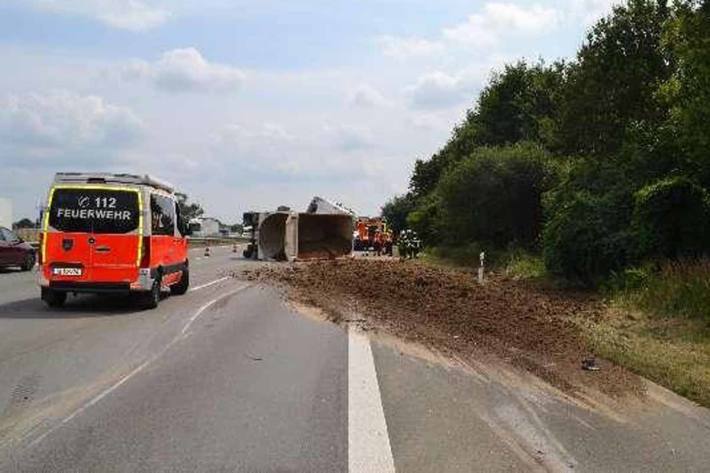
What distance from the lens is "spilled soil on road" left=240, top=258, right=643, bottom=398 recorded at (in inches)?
391

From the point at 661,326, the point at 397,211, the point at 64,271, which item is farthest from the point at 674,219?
the point at 397,211

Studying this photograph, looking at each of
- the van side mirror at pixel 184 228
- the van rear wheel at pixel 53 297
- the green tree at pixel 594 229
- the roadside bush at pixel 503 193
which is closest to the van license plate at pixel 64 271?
the van rear wheel at pixel 53 297

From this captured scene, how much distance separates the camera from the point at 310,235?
3709 centimetres

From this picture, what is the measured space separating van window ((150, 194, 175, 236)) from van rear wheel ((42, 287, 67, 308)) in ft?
6.88

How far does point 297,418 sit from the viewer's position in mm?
7234

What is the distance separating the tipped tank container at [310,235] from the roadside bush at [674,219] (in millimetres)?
18388

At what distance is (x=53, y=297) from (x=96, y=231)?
1590 mm

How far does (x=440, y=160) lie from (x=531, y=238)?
3889 centimetres

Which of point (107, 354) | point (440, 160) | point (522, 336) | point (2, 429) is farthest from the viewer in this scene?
point (440, 160)

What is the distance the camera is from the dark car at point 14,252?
89.6 ft

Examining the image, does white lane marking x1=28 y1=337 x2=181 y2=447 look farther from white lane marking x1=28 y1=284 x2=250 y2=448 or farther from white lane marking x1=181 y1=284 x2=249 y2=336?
white lane marking x1=181 y1=284 x2=249 y2=336

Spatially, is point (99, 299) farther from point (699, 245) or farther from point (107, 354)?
point (699, 245)

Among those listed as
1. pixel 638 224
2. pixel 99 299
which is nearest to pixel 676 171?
pixel 638 224

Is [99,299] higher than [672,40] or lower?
lower
